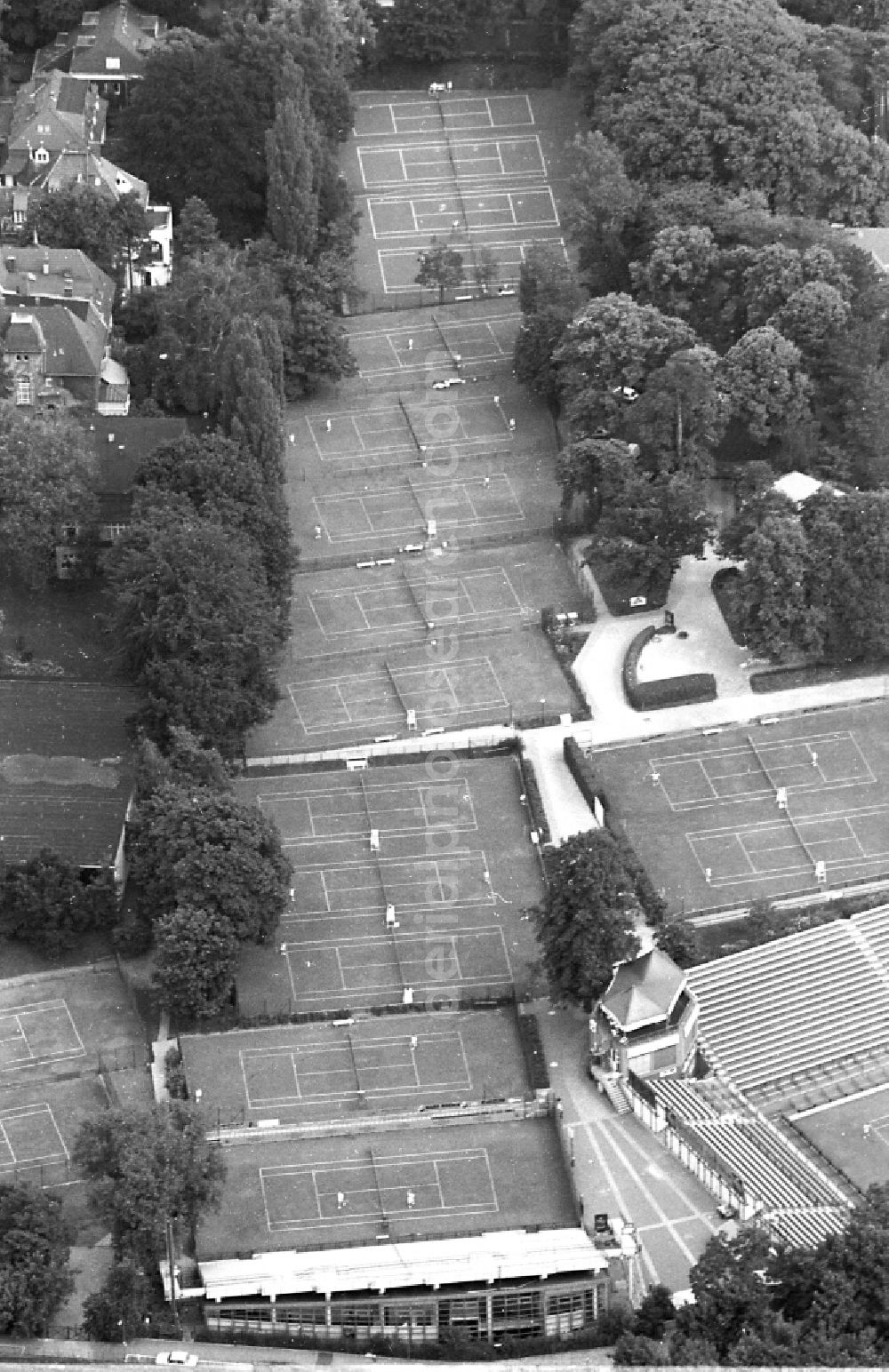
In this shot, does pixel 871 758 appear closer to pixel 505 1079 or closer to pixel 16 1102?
pixel 505 1079

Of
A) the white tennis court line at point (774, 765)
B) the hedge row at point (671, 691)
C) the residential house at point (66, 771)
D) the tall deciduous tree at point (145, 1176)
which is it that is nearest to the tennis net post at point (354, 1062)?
the tall deciduous tree at point (145, 1176)

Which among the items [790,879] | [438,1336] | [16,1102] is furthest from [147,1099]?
[790,879]

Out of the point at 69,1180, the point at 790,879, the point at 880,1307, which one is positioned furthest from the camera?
the point at 790,879

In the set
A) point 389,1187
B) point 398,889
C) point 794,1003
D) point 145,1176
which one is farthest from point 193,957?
point 794,1003

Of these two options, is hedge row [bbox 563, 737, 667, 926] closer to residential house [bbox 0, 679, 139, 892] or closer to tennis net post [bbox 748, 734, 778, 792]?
tennis net post [bbox 748, 734, 778, 792]

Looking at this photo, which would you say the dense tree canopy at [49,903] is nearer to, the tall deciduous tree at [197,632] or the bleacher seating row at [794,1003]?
the tall deciduous tree at [197,632]

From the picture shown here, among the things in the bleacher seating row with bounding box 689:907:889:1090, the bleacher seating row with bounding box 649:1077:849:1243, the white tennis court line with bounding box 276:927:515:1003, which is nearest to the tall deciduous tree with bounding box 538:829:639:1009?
the white tennis court line with bounding box 276:927:515:1003
